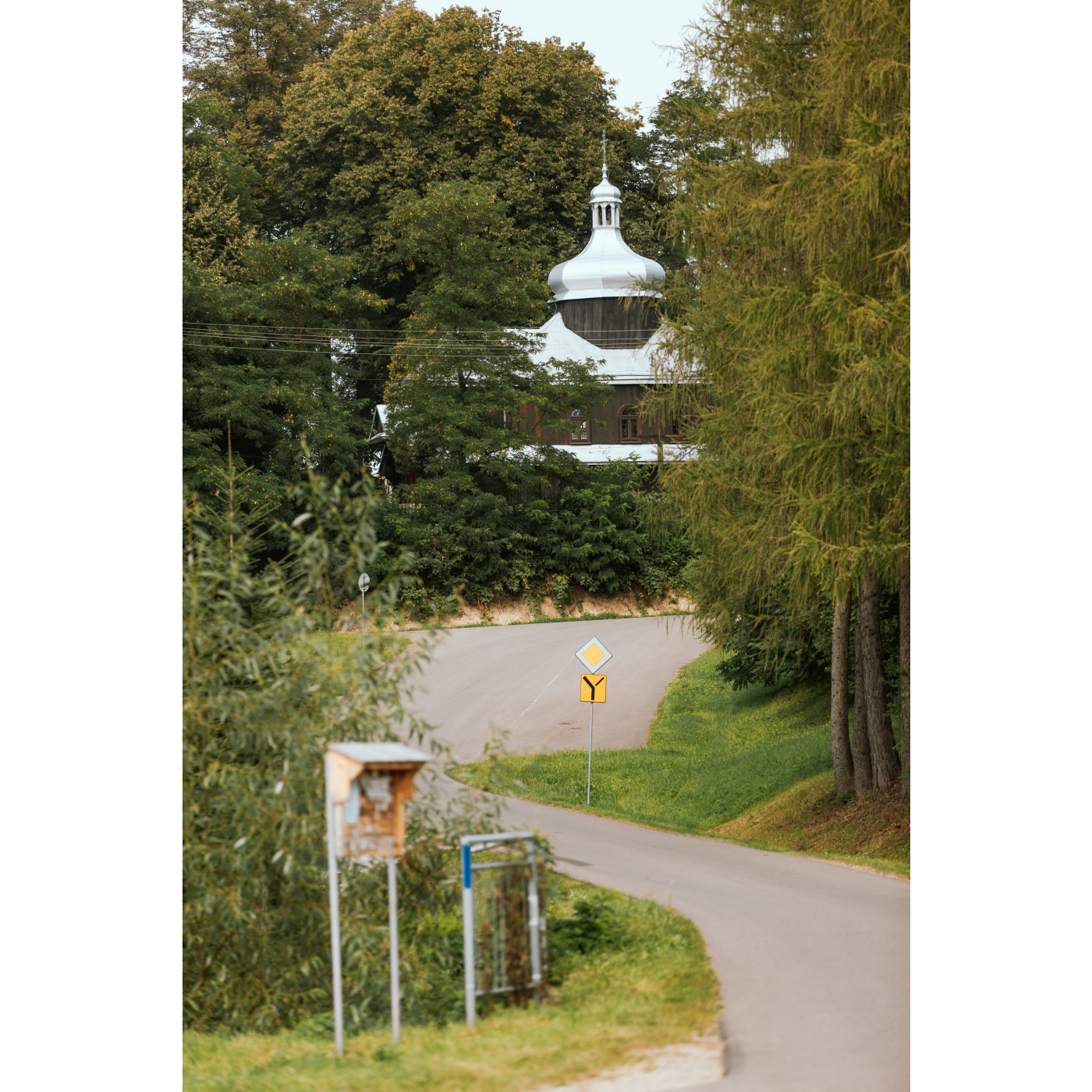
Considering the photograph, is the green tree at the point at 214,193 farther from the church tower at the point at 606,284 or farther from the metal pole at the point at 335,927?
the metal pole at the point at 335,927

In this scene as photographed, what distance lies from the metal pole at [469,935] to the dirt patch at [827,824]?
662cm

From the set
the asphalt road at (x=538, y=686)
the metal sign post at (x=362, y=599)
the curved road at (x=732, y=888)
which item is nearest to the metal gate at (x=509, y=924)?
the curved road at (x=732, y=888)

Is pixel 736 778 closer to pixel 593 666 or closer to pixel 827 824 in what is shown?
pixel 827 824

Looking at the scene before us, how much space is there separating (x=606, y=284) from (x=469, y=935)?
51.1 ft

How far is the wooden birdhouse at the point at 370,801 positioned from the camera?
4.98 metres

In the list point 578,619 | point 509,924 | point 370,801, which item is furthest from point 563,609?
point 370,801

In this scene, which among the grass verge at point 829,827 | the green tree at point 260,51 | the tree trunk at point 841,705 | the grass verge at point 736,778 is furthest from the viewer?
the tree trunk at point 841,705

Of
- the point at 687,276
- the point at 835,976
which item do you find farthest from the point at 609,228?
the point at 835,976

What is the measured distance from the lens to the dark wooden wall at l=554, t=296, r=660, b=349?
21938 millimetres

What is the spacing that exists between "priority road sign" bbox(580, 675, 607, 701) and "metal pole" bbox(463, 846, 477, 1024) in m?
7.91

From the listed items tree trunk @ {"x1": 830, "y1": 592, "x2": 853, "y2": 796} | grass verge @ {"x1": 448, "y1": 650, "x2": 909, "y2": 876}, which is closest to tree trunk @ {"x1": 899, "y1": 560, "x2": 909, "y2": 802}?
grass verge @ {"x1": 448, "y1": 650, "x2": 909, "y2": 876}

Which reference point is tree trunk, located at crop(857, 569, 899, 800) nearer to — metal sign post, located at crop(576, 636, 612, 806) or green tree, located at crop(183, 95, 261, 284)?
metal sign post, located at crop(576, 636, 612, 806)

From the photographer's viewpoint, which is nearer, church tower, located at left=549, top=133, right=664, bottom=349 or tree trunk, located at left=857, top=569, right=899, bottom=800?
tree trunk, located at left=857, top=569, right=899, bottom=800

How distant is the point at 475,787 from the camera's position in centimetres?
732
